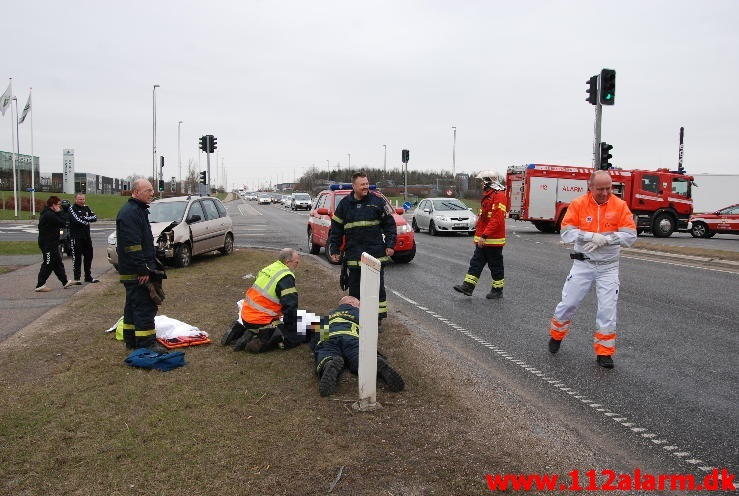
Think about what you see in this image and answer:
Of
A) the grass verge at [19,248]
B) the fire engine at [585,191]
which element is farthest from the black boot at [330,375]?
the fire engine at [585,191]

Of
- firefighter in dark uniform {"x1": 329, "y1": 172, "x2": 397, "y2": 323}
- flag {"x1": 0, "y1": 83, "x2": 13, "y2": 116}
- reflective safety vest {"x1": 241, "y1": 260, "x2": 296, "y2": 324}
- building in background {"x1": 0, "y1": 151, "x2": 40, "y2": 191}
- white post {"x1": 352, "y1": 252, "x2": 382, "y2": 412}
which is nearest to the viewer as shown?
white post {"x1": 352, "y1": 252, "x2": 382, "y2": 412}

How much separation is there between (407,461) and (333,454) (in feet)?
1.51

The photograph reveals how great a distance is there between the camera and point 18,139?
36.3 meters

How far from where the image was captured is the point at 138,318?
614 cm

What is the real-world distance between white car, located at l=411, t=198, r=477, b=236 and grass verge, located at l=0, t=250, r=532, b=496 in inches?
657

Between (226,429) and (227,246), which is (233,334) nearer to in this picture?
(226,429)

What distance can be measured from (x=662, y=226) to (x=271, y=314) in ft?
74.2

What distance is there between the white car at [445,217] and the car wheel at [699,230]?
9.91m

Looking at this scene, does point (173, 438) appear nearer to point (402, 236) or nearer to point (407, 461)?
point (407, 461)

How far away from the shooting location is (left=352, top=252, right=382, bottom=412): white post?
4.45m

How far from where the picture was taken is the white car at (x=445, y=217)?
22922 millimetres

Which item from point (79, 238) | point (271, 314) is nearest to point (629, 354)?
point (271, 314)

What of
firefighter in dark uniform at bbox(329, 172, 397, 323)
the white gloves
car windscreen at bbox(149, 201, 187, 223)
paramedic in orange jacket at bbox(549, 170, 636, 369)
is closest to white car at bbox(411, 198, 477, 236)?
car windscreen at bbox(149, 201, 187, 223)

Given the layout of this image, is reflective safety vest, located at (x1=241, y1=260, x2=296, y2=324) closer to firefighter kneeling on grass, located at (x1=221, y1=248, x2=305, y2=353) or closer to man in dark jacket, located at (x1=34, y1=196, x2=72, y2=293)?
firefighter kneeling on grass, located at (x1=221, y1=248, x2=305, y2=353)
